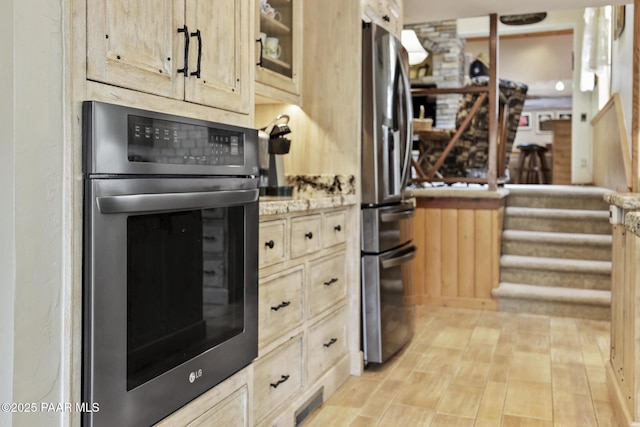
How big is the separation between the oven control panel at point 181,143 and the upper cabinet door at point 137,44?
9 cm

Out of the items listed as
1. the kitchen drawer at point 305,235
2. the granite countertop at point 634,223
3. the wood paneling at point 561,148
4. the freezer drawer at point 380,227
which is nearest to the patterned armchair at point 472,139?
the freezer drawer at point 380,227

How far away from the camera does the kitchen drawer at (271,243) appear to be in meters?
2.07

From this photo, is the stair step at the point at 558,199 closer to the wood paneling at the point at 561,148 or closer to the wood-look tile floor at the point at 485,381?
the wood-look tile floor at the point at 485,381

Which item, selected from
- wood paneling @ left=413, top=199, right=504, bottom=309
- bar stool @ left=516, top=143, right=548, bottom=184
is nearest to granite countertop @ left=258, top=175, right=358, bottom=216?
wood paneling @ left=413, top=199, right=504, bottom=309

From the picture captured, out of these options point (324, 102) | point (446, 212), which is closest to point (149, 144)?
point (324, 102)

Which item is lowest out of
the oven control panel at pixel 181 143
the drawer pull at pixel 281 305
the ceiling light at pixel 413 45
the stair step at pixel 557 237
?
the drawer pull at pixel 281 305

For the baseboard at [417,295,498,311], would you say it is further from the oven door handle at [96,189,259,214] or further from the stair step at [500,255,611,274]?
the oven door handle at [96,189,259,214]

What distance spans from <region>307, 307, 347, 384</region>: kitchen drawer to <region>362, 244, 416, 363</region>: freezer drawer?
15 cm

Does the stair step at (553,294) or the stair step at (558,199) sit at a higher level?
the stair step at (558,199)

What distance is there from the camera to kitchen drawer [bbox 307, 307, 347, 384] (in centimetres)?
258

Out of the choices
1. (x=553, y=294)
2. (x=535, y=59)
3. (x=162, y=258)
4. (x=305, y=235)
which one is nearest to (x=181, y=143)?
(x=162, y=258)

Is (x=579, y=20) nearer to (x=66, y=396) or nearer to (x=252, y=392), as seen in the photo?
(x=252, y=392)

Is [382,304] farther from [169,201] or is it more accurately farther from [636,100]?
[636,100]

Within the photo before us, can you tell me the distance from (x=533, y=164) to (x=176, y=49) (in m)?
9.52
